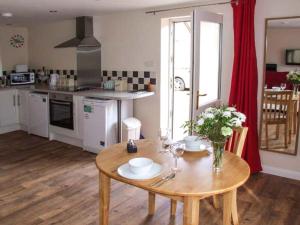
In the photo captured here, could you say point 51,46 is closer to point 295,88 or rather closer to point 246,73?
point 246,73

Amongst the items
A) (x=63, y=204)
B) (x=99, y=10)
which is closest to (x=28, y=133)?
(x=99, y=10)

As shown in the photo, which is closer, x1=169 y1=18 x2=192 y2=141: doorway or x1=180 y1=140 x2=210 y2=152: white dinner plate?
x1=180 y1=140 x2=210 y2=152: white dinner plate

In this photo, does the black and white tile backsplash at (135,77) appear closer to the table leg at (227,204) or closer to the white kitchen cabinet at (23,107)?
the white kitchen cabinet at (23,107)

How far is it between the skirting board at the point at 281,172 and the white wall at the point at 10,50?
5152 mm

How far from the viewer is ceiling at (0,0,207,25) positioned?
3748 mm

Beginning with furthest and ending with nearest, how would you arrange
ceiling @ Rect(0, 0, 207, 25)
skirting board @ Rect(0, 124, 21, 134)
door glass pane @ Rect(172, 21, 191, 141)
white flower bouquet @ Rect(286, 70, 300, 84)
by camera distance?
skirting board @ Rect(0, 124, 21, 134), door glass pane @ Rect(172, 21, 191, 141), ceiling @ Rect(0, 0, 207, 25), white flower bouquet @ Rect(286, 70, 300, 84)

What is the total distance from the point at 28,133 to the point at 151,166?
13.9 feet

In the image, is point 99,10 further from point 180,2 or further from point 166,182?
point 166,182

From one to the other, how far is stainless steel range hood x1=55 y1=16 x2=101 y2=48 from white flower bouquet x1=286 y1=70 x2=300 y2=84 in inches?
118

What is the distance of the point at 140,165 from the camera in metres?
1.87

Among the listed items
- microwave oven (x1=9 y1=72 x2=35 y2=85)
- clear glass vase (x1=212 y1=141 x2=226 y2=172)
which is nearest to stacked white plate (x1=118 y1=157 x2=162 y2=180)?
clear glass vase (x1=212 y1=141 x2=226 y2=172)

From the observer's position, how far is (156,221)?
2.60 metres

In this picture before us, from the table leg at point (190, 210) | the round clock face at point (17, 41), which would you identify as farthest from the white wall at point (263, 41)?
the round clock face at point (17, 41)

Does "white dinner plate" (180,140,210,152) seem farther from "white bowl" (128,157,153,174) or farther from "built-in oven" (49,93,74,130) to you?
"built-in oven" (49,93,74,130)
